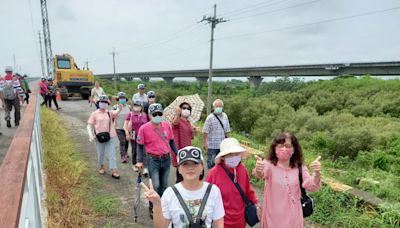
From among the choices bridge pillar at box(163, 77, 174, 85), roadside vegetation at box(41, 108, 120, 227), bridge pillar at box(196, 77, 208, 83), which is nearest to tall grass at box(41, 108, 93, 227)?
roadside vegetation at box(41, 108, 120, 227)

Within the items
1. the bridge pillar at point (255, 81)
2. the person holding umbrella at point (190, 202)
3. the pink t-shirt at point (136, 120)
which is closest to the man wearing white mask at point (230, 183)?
the person holding umbrella at point (190, 202)

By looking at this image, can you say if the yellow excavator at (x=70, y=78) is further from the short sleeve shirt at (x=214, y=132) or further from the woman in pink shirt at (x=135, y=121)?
the short sleeve shirt at (x=214, y=132)

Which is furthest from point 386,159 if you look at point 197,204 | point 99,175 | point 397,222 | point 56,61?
point 56,61

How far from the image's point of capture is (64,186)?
17.8 ft

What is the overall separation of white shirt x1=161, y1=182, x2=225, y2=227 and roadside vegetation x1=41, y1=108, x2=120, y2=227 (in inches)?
92.0

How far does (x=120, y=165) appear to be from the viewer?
7.23m

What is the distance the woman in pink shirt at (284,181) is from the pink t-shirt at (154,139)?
67.2 inches

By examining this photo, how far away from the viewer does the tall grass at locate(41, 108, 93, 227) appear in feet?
14.0

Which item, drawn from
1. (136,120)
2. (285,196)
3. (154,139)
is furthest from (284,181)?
(136,120)

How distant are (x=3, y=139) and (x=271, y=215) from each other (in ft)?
22.9

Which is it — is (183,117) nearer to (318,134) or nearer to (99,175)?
(99,175)

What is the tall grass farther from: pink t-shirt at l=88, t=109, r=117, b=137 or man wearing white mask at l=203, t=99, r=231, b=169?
man wearing white mask at l=203, t=99, r=231, b=169

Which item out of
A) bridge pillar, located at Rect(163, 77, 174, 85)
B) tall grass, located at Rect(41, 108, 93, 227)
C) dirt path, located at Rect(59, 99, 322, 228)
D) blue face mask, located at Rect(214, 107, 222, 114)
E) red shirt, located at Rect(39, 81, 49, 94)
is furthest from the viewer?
bridge pillar, located at Rect(163, 77, 174, 85)

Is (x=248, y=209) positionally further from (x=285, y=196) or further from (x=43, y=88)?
(x=43, y=88)
